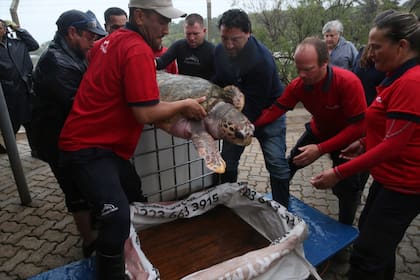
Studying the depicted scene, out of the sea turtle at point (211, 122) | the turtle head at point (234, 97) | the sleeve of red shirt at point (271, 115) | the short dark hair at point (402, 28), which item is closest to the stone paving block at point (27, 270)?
the sea turtle at point (211, 122)

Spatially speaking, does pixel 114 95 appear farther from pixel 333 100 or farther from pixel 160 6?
pixel 333 100

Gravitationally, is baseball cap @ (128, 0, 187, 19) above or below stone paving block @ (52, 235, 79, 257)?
above

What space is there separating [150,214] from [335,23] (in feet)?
9.79

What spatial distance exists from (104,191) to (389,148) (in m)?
1.24

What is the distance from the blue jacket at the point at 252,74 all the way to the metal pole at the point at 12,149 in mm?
1828

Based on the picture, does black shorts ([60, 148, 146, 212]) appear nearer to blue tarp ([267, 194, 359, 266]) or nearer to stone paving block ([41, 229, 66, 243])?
stone paving block ([41, 229, 66, 243])

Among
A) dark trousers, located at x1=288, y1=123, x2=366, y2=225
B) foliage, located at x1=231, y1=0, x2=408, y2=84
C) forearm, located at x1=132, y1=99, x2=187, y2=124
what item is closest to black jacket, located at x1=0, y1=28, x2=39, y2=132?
forearm, located at x1=132, y1=99, x2=187, y2=124

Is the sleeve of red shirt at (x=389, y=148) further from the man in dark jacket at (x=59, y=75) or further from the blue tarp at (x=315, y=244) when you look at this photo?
the man in dark jacket at (x=59, y=75)

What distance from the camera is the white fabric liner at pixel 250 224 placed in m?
1.54

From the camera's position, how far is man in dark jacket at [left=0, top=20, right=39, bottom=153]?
9.16 ft

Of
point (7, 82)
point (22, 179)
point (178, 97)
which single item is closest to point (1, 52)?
point (7, 82)

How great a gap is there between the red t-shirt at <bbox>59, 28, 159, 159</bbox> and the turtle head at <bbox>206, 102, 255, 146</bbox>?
1.44 ft

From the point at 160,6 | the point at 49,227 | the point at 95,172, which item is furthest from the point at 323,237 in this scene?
the point at 49,227

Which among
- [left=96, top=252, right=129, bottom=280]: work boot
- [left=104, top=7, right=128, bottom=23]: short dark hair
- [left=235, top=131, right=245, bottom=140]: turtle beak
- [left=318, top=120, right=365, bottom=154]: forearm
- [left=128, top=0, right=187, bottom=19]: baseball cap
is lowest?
[left=96, top=252, right=129, bottom=280]: work boot
